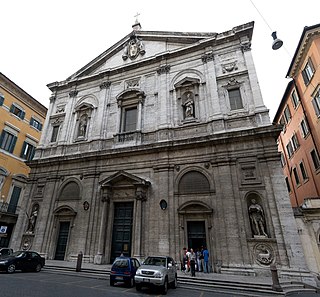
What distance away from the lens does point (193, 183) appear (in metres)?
14.1

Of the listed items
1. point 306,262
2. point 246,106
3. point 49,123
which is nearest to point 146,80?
point 246,106

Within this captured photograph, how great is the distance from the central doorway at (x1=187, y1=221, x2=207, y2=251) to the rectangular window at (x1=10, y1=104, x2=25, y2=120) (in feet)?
71.0

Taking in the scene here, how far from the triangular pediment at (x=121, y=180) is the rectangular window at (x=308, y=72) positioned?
16204 millimetres

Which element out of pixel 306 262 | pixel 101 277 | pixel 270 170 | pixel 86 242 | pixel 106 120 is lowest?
pixel 101 277

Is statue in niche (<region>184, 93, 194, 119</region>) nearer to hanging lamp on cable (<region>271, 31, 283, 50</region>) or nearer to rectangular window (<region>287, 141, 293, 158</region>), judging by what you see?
hanging lamp on cable (<region>271, 31, 283, 50</region>)

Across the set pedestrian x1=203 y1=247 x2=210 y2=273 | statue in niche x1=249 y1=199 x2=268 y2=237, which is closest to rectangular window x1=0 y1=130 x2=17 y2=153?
pedestrian x1=203 y1=247 x2=210 y2=273

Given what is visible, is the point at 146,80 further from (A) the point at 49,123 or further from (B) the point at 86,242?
(B) the point at 86,242

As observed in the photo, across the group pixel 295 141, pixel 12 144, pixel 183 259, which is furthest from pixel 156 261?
pixel 12 144

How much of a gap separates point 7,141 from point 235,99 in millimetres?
22013

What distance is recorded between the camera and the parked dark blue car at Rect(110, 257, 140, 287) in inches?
351

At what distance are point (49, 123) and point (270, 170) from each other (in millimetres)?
19652

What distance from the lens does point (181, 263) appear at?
12.4 metres

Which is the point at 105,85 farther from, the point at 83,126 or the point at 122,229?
the point at 122,229

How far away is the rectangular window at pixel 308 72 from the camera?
1802 centimetres
